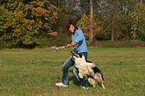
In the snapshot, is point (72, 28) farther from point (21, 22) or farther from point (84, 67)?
point (21, 22)

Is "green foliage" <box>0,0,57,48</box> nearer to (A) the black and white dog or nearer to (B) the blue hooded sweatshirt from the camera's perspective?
(B) the blue hooded sweatshirt

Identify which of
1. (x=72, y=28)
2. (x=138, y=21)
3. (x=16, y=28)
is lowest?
(x=138, y=21)

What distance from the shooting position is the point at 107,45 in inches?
1660

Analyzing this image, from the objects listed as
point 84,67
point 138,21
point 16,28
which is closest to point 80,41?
point 84,67

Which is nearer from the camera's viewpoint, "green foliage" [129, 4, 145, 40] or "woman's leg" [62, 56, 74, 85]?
"woman's leg" [62, 56, 74, 85]

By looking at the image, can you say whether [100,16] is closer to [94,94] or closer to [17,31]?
[17,31]

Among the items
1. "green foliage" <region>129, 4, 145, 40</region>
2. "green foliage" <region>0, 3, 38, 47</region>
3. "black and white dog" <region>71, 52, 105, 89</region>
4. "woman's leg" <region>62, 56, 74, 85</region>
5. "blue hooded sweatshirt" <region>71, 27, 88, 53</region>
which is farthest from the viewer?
"green foliage" <region>129, 4, 145, 40</region>

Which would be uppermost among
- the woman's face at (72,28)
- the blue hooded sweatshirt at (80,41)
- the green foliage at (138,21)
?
the woman's face at (72,28)

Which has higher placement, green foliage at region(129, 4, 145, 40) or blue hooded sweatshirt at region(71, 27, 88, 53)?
blue hooded sweatshirt at region(71, 27, 88, 53)

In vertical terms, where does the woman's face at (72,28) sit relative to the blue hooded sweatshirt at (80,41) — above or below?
above

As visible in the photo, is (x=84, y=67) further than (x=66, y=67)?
No

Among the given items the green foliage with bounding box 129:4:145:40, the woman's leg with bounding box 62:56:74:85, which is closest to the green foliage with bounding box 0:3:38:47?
the green foliage with bounding box 129:4:145:40

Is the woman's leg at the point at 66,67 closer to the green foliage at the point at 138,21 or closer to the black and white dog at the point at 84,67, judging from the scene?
the black and white dog at the point at 84,67

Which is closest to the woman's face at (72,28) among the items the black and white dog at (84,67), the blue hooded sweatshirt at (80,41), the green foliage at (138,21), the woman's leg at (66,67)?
the blue hooded sweatshirt at (80,41)
